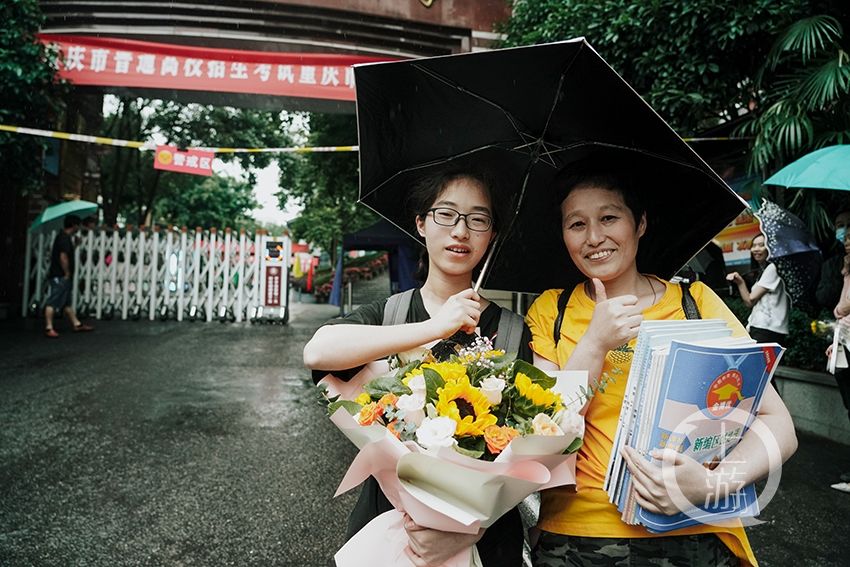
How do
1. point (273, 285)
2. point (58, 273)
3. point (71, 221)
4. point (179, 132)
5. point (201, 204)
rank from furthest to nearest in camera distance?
point (201, 204), point (179, 132), point (273, 285), point (71, 221), point (58, 273)

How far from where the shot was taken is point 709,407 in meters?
1.23

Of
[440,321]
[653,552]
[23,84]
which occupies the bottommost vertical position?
[653,552]

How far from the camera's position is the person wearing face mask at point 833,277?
13.4 ft

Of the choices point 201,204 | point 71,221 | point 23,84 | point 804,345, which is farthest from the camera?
point 201,204

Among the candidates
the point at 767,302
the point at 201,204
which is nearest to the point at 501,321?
the point at 767,302

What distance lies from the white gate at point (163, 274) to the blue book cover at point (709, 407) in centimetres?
1266

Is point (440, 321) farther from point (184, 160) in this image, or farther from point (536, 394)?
point (184, 160)

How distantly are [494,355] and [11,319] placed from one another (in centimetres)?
1384

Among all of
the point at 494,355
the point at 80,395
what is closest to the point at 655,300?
the point at 494,355

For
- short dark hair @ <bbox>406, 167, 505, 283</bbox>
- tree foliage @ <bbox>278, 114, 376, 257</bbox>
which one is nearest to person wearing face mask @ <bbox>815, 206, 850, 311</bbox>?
short dark hair @ <bbox>406, 167, 505, 283</bbox>

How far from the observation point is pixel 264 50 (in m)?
10.6

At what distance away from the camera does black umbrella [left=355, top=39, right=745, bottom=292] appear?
1547 mm

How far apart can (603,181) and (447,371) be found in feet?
2.53

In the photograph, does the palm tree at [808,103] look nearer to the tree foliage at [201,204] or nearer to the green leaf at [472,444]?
the green leaf at [472,444]
